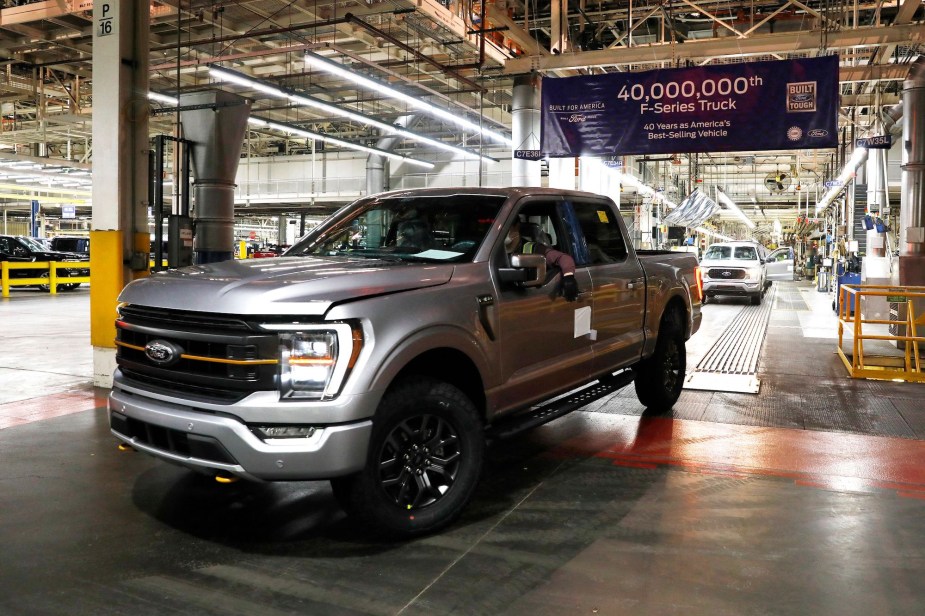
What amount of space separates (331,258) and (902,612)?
335cm

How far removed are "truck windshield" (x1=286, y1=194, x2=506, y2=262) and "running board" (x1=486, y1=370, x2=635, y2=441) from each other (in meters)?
1.01

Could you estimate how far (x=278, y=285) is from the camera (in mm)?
3486

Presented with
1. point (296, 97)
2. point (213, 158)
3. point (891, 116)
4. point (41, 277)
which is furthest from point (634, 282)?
point (41, 277)

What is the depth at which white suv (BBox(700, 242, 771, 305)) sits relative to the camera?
69.7ft

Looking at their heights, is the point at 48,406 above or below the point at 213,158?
Answer: below

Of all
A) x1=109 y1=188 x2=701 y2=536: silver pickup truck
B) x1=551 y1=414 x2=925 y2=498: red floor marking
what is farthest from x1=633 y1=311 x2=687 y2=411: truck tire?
x1=109 y1=188 x2=701 y2=536: silver pickup truck

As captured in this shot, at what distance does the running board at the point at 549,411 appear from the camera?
14.2 feet

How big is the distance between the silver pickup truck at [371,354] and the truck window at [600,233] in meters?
0.44

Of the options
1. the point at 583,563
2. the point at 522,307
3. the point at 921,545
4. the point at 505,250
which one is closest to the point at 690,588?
the point at 583,563

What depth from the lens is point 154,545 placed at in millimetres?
3715

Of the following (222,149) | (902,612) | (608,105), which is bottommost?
(902,612)

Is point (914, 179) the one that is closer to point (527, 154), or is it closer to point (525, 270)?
point (527, 154)

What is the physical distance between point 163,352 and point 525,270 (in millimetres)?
1966

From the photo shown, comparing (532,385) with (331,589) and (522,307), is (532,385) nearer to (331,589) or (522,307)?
(522,307)
